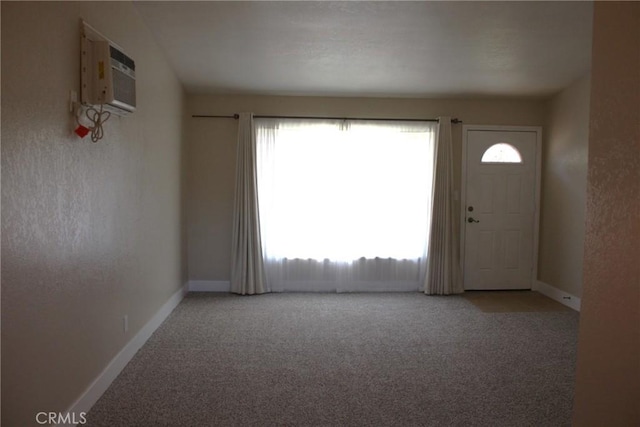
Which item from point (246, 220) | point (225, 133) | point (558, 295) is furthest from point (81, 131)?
point (558, 295)

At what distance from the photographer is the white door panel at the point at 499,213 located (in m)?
5.35

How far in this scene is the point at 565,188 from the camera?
488cm

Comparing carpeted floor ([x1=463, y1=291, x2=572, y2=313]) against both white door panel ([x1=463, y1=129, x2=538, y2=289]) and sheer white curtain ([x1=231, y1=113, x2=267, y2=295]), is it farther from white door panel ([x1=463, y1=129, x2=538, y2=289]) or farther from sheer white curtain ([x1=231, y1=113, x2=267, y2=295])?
sheer white curtain ([x1=231, y1=113, x2=267, y2=295])

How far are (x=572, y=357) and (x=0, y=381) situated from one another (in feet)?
11.7

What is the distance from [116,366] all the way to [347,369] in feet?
5.09

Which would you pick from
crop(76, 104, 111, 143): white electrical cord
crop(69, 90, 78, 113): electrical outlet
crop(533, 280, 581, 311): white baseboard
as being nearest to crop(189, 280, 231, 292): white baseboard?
crop(76, 104, 111, 143): white electrical cord

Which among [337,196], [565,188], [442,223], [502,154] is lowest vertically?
[442,223]

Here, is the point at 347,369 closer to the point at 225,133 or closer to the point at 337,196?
the point at 337,196

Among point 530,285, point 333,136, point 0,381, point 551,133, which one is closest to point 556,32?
point 551,133

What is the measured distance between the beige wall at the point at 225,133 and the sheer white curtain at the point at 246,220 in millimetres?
193

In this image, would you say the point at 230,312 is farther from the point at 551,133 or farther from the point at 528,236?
the point at 551,133

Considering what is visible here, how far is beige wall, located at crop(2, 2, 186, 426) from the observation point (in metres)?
1.71

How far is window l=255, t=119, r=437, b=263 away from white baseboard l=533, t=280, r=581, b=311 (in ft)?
5.08

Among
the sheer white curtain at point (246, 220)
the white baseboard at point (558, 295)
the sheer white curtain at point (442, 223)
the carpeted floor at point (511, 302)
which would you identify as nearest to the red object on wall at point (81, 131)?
the sheer white curtain at point (246, 220)
